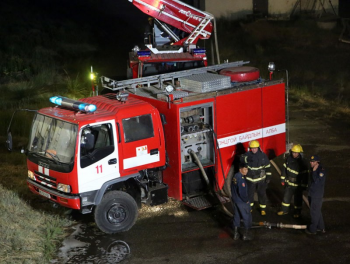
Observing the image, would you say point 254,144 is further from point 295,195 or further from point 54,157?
point 54,157

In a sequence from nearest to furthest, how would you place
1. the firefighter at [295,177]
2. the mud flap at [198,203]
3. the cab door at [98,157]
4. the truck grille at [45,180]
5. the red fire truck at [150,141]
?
the cab door at [98,157], the red fire truck at [150,141], the truck grille at [45,180], the firefighter at [295,177], the mud flap at [198,203]

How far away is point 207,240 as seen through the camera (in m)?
8.60

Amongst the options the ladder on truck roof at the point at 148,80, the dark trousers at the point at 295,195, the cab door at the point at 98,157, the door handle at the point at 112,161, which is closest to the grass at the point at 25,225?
the cab door at the point at 98,157

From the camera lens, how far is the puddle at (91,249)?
319 inches

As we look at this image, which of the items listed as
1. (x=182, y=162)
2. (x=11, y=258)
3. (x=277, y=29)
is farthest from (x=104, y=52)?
(x=11, y=258)

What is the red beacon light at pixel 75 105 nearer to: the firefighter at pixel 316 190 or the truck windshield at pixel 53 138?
the truck windshield at pixel 53 138

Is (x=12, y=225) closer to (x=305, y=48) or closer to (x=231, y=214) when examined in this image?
(x=231, y=214)

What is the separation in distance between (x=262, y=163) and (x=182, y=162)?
1400mm

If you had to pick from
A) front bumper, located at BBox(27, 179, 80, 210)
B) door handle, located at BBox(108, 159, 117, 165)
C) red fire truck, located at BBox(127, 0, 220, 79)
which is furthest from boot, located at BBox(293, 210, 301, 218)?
red fire truck, located at BBox(127, 0, 220, 79)

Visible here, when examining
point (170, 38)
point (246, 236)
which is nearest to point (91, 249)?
point (246, 236)

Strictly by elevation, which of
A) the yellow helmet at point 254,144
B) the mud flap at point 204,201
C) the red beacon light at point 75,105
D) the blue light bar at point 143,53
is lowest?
the mud flap at point 204,201

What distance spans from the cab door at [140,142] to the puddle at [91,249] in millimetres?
1126

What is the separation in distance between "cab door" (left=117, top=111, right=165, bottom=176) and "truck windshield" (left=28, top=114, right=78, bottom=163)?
0.77m

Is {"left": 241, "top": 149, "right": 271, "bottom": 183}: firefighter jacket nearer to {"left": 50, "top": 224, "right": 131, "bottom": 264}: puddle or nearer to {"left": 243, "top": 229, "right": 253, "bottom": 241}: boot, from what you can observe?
{"left": 243, "top": 229, "right": 253, "bottom": 241}: boot
